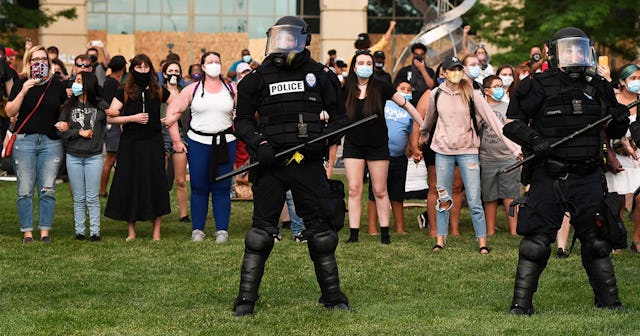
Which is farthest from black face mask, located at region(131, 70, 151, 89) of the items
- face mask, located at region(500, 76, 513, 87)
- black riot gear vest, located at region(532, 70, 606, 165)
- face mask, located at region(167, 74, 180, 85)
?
black riot gear vest, located at region(532, 70, 606, 165)

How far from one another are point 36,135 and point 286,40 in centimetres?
474

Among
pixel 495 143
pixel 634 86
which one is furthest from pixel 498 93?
pixel 634 86

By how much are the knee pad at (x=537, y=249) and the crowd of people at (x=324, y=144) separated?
1 cm

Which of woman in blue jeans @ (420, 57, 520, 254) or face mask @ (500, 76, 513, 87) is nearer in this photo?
woman in blue jeans @ (420, 57, 520, 254)

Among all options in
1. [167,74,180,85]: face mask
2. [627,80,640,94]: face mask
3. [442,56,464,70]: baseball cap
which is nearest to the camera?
[627,80,640,94]: face mask

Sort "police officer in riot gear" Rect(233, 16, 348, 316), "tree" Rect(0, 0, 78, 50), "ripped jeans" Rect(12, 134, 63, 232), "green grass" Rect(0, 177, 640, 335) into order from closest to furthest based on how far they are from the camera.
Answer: "green grass" Rect(0, 177, 640, 335)
"police officer in riot gear" Rect(233, 16, 348, 316)
"ripped jeans" Rect(12, 134, 63, 232)
"tree" Rect(0, 0, 78, 50)

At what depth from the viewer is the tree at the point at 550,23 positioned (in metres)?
25.5

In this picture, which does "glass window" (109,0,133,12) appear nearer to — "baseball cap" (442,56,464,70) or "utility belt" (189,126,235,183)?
"utility belt" (189,126,235,183)

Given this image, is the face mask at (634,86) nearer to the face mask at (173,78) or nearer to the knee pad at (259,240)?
the knee pad at (259,240)

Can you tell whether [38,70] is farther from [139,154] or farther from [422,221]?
[422,221]

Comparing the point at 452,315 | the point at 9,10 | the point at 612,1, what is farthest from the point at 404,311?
the point at 9,10

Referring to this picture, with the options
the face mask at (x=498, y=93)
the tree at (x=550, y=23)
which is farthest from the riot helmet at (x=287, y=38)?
the tree at (x=550, y=23)

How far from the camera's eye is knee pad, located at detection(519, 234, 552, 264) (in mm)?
8453

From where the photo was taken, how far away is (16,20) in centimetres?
2755
